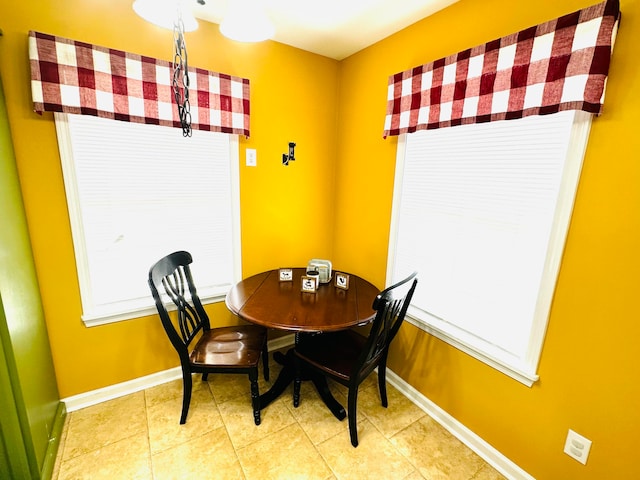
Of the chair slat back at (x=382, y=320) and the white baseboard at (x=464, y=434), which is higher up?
the chair slat back at (x=382, y=320)

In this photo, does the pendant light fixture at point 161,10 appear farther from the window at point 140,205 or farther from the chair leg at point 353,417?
the chair leg at point 353,417

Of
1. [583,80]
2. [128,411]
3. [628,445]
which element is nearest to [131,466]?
[128,411]

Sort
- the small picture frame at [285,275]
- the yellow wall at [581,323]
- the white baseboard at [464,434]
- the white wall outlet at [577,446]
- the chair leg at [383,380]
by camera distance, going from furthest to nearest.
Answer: the small picture frame at [285,275]
the chair leg at [383,380]
the white baseboard at [464,434]
the white wall outlet at [577,446]
the yellow wall at [581,323]

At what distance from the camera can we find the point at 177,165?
1917 millimetres

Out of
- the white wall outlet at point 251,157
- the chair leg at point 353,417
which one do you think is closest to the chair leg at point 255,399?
the chair leg at point 353,417

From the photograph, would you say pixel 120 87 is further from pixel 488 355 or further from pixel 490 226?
pixel 488 355

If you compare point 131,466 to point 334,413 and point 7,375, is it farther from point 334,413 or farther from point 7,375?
point 334,413

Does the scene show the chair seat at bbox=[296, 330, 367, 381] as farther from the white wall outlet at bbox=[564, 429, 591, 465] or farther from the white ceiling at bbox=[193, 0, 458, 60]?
the white ceiling at bbox=[193, 0, 458, 60]

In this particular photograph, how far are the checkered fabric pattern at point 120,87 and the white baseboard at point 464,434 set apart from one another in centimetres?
213

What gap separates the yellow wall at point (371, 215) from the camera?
44.1 inches

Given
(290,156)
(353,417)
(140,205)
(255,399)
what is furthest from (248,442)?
(290,156)

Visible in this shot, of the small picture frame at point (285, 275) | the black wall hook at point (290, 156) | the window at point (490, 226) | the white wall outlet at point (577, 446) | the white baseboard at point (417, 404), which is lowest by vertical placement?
the white baseboard at point (417, 404)

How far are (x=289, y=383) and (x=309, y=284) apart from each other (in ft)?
2.47

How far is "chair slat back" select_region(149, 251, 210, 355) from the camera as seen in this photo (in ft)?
5.07
